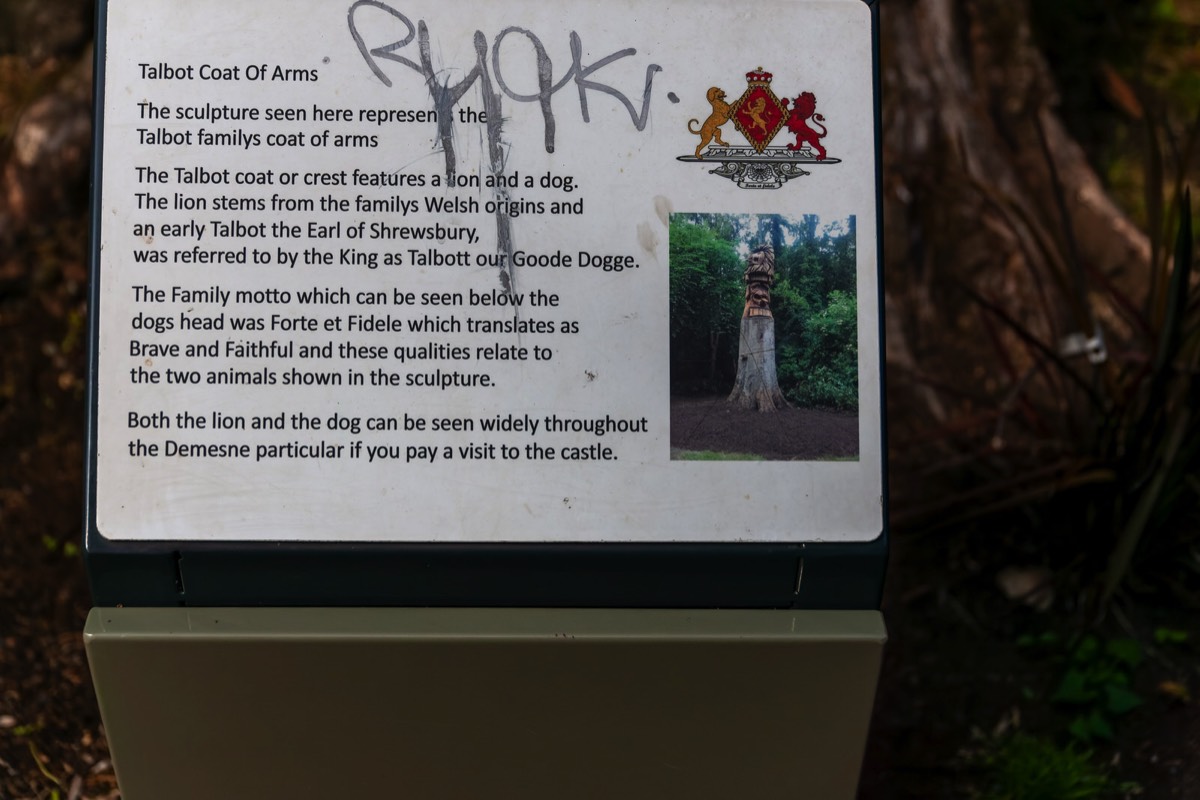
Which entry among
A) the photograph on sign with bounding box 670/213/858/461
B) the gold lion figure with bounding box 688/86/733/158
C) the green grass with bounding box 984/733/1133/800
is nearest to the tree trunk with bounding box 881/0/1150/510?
the green grass with bounding box 984/733/1133/800

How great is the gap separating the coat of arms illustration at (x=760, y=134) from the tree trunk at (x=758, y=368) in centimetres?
23

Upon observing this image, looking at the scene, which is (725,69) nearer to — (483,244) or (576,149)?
(576,149)

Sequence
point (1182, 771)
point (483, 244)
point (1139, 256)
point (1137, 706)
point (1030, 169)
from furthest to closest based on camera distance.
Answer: point (1030, 169), point (1139, 256), point (1137, 706), point (1182, 771), point (483, 244)

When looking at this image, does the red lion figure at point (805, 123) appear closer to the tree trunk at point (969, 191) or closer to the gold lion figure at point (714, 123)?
the gold lion figure at point (714, 123)

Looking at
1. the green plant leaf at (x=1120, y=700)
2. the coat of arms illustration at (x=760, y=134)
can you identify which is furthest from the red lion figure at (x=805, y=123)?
the green plant leaf at (x=1120, y=700)

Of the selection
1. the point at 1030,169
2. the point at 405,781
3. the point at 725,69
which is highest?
the point at 1030,169

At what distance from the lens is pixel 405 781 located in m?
1.56

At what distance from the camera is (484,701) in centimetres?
152

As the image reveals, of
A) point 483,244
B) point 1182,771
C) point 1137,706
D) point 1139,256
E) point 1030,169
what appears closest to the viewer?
point 483,244

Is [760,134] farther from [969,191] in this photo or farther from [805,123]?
[969,191]

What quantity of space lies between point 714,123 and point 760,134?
7 centimetres

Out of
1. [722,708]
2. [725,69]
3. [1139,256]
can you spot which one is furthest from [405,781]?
[1139,256]

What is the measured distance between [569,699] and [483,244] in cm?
73

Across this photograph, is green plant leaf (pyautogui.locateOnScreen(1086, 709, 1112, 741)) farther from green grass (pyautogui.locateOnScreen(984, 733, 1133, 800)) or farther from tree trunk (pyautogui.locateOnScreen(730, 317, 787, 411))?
tree trunk (pyautogui.locateOnScreen(730, 317, 787, 411))
